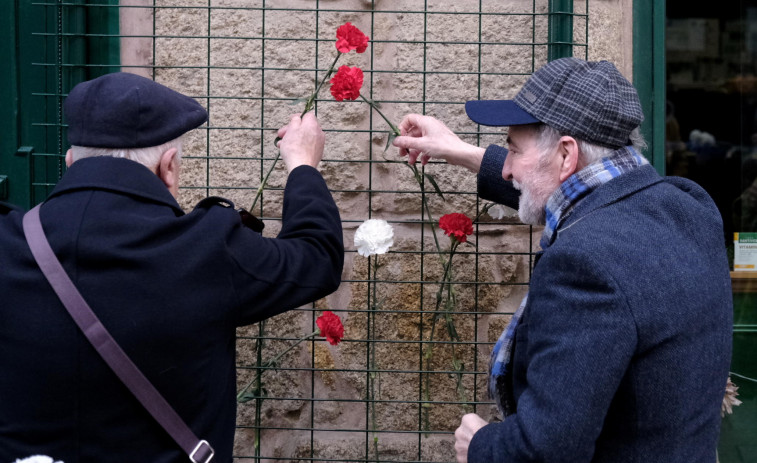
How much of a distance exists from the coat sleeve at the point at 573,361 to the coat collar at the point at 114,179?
2.56ft

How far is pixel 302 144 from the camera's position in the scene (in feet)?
7.05

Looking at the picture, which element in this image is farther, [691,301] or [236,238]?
[236,238]

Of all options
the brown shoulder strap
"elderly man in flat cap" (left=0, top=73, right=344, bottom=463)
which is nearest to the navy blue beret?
"elderly man in flat cap" (left=0, top=73, right=344, bottom=463)

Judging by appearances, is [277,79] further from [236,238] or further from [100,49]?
[236,238]

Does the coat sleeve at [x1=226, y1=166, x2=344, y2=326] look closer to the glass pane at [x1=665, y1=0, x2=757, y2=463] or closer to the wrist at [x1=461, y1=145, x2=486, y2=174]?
the wrist at [x1=461, y1=145, x2=486, y2=174]

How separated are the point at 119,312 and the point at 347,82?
98 centimetres

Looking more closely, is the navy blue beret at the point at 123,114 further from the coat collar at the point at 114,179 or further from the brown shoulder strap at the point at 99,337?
the brown shoulder strap at the point at 99,337

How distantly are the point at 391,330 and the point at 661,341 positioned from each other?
1.33 meters

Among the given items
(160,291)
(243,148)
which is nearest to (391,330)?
(243,148)

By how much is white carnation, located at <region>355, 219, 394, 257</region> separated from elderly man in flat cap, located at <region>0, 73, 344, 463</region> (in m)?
0.65

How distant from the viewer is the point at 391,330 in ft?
8.97

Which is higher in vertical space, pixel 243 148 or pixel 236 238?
pixel 243 148

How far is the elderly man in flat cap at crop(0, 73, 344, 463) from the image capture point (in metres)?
1.57

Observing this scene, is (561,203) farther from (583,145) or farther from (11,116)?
(11,116)
